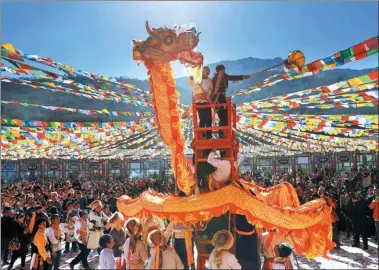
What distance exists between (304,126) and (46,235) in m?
7.06

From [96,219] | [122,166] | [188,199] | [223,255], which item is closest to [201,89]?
[188,199]

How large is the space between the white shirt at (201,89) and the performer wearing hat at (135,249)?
2.10m

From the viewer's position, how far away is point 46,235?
8.18 meters

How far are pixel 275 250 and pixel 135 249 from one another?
1.98 m

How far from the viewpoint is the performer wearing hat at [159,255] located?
4.84m

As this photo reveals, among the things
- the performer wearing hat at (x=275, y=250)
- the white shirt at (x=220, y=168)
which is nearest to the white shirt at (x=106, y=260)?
the white shirt at (x=220, y=168)

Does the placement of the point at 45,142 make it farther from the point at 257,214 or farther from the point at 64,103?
the point at 64,103

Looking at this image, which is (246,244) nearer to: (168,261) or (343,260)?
(168,261)

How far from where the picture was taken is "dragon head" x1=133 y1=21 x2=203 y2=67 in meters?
5.13

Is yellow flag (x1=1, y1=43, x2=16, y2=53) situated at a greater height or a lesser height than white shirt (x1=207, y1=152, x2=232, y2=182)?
greater

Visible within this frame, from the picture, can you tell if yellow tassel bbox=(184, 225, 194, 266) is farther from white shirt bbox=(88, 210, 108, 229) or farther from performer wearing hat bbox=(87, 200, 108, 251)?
white shirt bbox=(88, 210, 108, 229)

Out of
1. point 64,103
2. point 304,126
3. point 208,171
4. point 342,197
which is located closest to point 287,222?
point 208,171

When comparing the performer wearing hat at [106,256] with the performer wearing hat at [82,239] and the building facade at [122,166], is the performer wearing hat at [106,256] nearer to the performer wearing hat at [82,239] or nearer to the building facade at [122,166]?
the performer wearing hat at [82,239]

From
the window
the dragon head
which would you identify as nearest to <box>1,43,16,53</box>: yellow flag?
the dragon head
